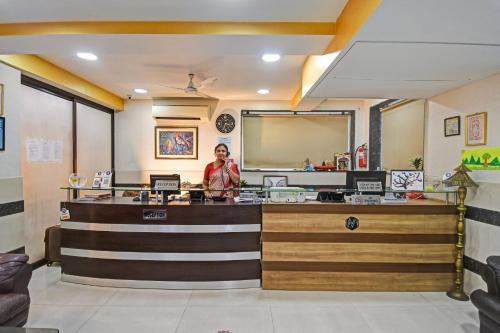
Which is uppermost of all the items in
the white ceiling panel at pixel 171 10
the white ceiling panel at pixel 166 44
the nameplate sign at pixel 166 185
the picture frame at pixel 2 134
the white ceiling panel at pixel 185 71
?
the white ceiling panel at pixel 185 71

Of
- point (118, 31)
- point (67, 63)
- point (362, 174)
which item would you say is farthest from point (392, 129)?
point (67, 63)

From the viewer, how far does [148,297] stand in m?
2.86

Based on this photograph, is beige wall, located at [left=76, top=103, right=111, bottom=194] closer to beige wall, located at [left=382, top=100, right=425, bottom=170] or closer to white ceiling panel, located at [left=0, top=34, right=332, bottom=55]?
white ceiling panel, located at [left=0, top=34, right=332, bottom=55]

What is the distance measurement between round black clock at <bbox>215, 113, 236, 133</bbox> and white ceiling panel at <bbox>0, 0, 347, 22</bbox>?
3.38 metres

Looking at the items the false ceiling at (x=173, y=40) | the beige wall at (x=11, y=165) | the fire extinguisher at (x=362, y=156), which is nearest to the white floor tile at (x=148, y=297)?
the beige wall at (x=11, y=165)

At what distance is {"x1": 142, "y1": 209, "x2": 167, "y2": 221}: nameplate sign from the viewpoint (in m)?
2.99

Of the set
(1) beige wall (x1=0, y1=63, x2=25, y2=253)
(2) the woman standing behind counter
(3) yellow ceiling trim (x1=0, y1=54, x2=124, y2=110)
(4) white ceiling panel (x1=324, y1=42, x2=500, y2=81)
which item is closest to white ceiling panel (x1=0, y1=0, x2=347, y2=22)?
(4) white ceiling panel (x1=324, y1=42, x2=500, y2=81)

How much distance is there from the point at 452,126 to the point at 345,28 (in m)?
2.05

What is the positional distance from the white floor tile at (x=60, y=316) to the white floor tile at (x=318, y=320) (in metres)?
1.69

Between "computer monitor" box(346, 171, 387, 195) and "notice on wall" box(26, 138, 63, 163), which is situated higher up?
"notice on wall" box(26, 138, 63, 163)

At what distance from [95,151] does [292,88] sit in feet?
12.0

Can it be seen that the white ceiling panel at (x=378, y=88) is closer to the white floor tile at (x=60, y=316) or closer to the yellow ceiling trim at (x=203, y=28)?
the yellow ceiling trim at (x=203, y=28)

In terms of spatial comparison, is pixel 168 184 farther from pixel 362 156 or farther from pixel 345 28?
pixel 362 156

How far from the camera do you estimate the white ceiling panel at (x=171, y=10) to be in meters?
2.09
